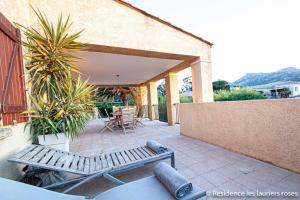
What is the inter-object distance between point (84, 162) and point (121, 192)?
1125mm

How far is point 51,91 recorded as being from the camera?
274 cm

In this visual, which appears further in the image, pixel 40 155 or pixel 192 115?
pixel 192 115

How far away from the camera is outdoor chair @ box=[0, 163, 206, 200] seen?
107 cm

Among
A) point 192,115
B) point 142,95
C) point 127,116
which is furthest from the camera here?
point 142,95

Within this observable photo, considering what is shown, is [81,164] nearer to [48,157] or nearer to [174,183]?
[48,157]

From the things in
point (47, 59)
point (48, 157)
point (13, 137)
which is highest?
point (47, 59)

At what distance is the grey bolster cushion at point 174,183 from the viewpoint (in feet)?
4.14

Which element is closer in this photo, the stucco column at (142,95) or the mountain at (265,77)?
the stucco column at (142,95)

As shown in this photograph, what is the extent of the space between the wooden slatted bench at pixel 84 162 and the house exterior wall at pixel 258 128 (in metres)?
1.60

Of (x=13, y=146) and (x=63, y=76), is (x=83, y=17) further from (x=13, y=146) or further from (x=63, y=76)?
(x=13, y=146)

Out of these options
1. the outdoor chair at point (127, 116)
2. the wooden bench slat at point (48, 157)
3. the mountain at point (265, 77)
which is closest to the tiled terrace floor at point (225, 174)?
the wooden bench slat at point (48, 157)

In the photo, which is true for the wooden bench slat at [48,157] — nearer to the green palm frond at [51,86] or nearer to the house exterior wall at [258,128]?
the green palm frond at [51,86]

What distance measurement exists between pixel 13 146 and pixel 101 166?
1.15 meters

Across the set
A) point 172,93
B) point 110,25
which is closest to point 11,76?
point 110,25
